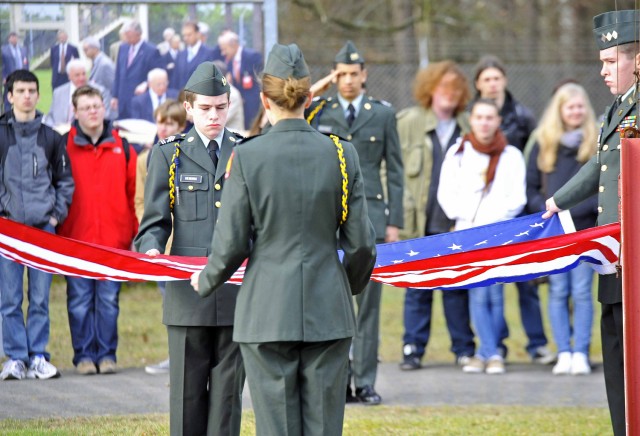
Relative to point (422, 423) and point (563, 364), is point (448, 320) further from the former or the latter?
point (422, 423)

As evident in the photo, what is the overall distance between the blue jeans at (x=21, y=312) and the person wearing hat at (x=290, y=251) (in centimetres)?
290

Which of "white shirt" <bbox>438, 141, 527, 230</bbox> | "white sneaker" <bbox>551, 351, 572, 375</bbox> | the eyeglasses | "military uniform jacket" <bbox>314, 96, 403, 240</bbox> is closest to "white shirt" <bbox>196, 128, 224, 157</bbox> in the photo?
"military uniform jacket" <bbox>314, 96, 403, 240</bbox>

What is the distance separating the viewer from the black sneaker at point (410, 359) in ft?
35.8

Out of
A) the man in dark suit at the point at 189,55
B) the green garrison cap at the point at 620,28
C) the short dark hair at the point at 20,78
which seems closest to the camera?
the green garrison cap at the point at 620,28

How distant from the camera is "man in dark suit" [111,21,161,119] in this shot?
32.2 ft

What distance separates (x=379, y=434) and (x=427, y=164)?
401 cm

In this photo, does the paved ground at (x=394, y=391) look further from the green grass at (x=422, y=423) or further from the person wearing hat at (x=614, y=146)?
the person wearing hat at (x=614, y=146)

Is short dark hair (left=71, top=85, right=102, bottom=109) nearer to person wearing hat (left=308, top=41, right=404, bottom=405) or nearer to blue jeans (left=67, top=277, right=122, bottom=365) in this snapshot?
blue jeans (left=67, top=277, right=122, bottom=365)

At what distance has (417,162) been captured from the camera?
448 inches

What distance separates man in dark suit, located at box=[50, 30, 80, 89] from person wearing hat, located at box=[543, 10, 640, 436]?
438 cm

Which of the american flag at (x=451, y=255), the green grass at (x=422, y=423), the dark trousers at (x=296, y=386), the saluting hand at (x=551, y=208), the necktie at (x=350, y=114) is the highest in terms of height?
the necktie at (x=350, y=114)

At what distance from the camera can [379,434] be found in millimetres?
7875

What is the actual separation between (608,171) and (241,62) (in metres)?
3.97

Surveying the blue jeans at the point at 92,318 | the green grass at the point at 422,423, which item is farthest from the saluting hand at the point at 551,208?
the blue jeans at the point at 92,318
